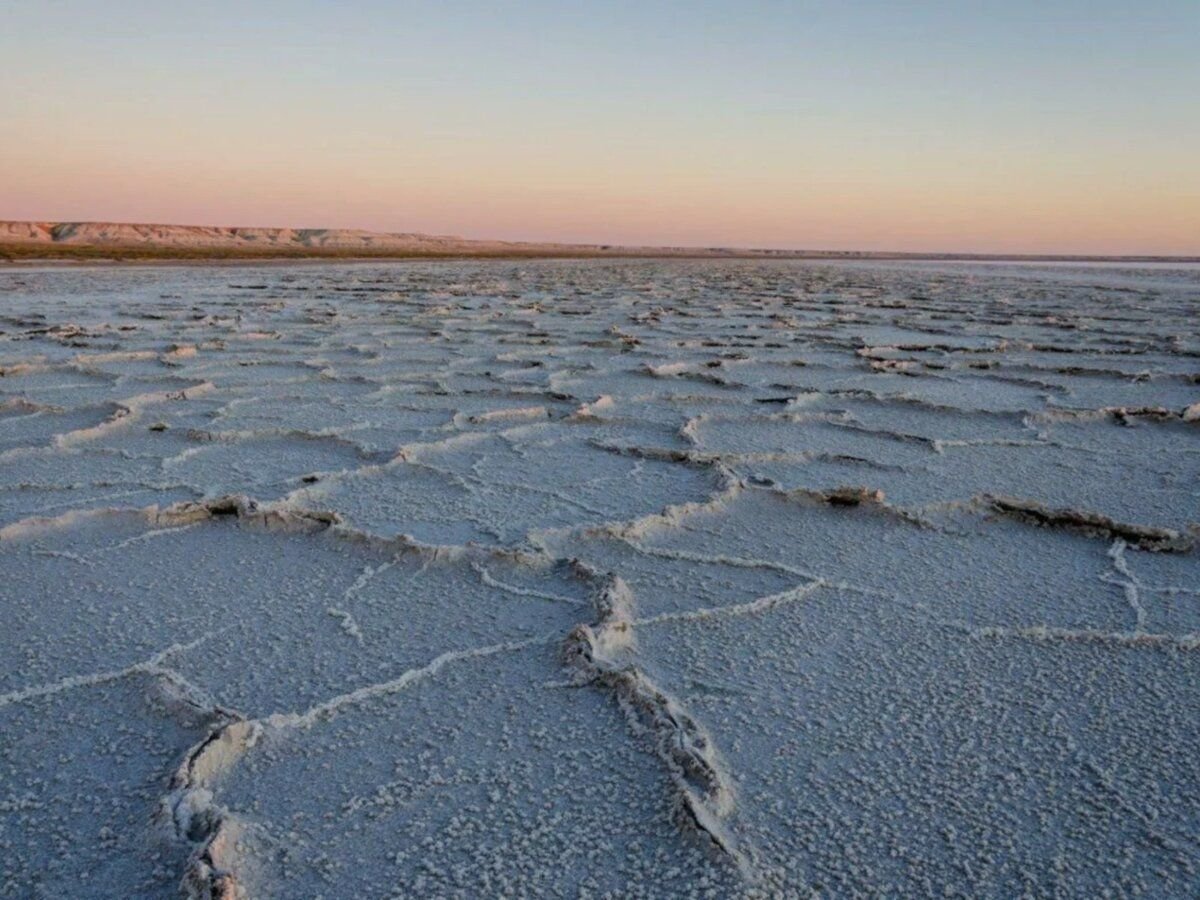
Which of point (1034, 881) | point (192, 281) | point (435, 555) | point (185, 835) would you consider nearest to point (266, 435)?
point (435, 555)

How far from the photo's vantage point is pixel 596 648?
142 centimetres

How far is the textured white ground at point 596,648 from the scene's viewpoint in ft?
3.27

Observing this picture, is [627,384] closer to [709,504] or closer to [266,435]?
[266,435]

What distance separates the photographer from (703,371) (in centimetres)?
438

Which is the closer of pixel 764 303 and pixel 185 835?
pixel 185 835

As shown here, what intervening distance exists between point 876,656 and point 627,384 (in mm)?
2729

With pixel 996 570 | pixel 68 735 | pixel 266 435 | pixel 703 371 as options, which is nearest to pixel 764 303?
pixel 703 371

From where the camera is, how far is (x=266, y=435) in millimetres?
2914

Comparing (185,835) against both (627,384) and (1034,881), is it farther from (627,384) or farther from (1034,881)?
(627,384)

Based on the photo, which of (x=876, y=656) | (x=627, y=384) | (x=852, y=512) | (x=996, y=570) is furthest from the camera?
(x=627, y=384)

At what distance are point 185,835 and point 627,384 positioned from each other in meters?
3.22

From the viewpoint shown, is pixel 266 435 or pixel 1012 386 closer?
pixel 266 435

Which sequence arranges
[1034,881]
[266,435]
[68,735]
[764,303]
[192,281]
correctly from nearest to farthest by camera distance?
[1034,881]
[68,735]
[266,435]
[764,303]
[192,281]

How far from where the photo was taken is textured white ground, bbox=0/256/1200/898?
997 mm
